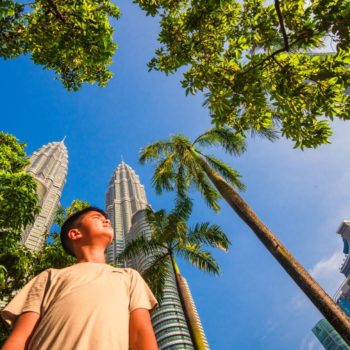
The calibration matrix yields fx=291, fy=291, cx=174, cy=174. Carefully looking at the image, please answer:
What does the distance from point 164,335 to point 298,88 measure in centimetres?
8523

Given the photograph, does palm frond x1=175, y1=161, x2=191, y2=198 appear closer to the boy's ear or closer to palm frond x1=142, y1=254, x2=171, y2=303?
palm frond x1=142, y1=254, x2=171, y2=303

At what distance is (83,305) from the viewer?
1.89 metres

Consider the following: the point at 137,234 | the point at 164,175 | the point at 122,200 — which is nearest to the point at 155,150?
the point at 164,175

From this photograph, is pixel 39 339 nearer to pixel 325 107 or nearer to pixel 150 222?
pixel 325 107

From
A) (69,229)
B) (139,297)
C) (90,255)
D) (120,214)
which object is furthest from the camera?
(120,214)

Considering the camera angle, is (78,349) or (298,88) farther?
(298,88)

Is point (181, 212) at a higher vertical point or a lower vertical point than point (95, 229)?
higher

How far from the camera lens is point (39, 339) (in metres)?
1.70

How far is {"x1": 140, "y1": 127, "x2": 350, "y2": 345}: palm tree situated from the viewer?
33.0 ft

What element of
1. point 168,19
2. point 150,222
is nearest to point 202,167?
point 150,222

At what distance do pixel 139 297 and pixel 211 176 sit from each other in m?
12.4

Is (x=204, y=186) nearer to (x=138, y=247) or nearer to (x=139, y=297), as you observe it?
(x=138, y=247)

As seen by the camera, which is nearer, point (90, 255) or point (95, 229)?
point (90, 255)

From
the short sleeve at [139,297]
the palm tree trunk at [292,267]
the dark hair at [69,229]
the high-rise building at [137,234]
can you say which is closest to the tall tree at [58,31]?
the dark hair at [69,229]
